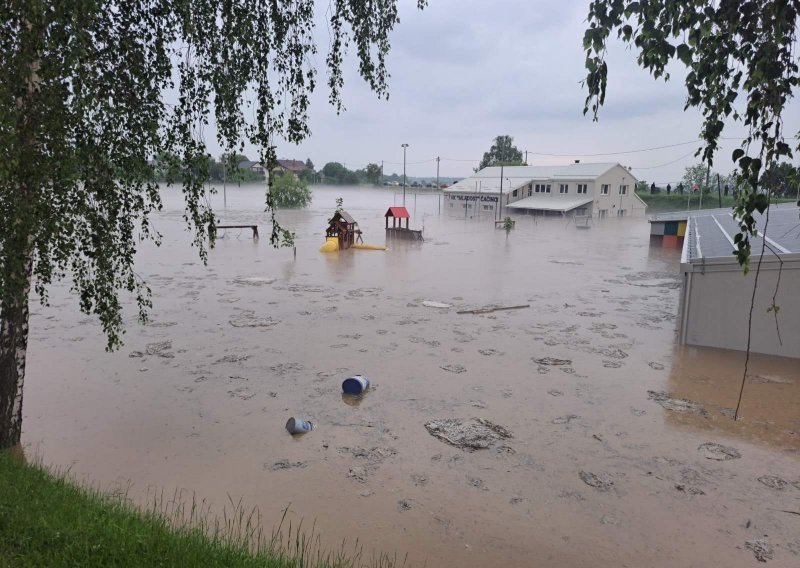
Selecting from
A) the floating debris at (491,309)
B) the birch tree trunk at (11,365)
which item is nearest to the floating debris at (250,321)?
the floating debris at (491,309)

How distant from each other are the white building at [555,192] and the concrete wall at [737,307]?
44.5 m

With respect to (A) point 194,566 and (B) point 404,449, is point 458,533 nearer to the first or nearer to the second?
(B) point 404,449

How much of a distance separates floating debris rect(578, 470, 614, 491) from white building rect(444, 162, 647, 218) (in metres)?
51.4

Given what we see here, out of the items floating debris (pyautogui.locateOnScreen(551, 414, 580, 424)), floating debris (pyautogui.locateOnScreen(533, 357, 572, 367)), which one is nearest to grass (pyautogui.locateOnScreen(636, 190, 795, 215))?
floating debris (pyautogui.locateOnScreen(533, 357, 572, 367))

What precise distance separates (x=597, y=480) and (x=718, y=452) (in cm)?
217

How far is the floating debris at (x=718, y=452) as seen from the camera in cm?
793

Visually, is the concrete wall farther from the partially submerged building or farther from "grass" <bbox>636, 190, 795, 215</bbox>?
"grass" <bbox>636, 190, 795, 215</bbox>

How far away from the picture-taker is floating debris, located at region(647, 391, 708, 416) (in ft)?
31.5

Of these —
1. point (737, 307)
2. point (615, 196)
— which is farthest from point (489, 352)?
point (615, 196)

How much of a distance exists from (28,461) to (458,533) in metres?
5.47

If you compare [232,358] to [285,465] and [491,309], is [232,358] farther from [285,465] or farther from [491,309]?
[491,309]

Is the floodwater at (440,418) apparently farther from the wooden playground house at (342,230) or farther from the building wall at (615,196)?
the building wall at (615,196)

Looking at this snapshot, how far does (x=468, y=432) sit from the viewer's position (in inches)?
341

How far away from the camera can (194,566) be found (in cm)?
405
